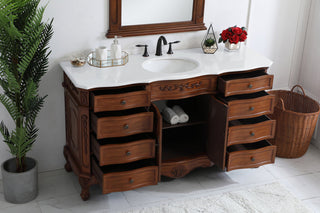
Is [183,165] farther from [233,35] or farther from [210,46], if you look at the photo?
[233,35]

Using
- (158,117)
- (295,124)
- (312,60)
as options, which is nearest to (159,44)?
(158,117)

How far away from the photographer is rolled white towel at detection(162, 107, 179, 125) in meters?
2.97

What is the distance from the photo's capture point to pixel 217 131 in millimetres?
2959

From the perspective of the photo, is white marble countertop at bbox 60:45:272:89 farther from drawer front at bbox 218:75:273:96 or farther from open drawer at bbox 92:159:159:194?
open drawer at bbox 92:159:159:194

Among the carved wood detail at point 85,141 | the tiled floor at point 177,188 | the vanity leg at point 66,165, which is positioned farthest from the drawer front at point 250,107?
the vanity leg at point 66,165

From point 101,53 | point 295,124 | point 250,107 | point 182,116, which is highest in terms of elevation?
point 101,53

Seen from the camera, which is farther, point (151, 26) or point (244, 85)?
point (151, 26)

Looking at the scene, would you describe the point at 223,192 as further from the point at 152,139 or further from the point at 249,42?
the point at 249,42

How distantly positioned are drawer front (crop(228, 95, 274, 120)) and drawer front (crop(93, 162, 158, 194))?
0.60m

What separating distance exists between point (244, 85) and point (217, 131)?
341 mm

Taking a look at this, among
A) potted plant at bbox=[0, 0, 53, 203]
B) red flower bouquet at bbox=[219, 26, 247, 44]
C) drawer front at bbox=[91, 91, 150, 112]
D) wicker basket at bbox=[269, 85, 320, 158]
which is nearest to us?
potted plant at bbox=[0, 0, 53, 203]

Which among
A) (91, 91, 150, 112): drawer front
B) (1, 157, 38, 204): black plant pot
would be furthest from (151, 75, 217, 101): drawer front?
(1, 157, 38, 204): black plant pot

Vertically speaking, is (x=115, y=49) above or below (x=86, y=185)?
above

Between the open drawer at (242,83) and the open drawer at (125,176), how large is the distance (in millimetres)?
655
